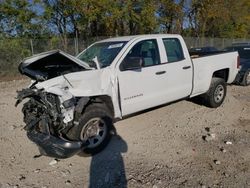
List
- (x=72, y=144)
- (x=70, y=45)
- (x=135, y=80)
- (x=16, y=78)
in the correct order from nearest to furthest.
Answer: (x=72, y=144) < (x=135, y=80) < (x=16, y=78) < (x=70, y=45)

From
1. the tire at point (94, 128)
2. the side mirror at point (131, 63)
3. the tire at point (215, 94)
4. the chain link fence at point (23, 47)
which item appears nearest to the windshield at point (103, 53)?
the side mirror at point (131, 63)

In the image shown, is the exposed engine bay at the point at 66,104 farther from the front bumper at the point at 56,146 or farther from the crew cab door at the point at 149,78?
the crew cab door at the point at 149,78

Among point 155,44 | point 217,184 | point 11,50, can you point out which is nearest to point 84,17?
point 11,50

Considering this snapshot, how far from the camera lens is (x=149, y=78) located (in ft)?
17.2

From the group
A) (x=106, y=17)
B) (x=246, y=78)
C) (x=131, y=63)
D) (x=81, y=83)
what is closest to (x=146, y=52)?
(x=131, y=63)

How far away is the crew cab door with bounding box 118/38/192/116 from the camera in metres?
4.92

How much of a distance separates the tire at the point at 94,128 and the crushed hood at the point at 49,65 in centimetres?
73

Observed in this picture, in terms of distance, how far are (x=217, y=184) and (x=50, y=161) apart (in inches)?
102

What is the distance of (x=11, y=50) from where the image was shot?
1426cm

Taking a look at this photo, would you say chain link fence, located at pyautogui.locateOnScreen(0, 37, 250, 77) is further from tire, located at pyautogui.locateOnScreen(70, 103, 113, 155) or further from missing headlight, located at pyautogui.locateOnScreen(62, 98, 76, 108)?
missing headlight, located at pyautogui.locateOnScreen(62, 98, 76, 108)

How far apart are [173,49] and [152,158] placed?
8.59 ft

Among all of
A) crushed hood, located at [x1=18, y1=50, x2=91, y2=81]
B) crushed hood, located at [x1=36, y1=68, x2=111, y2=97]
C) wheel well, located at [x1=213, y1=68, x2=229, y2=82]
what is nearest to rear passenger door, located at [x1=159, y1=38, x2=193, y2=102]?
crushed hood, located at [x1=36, y1=68, x2=111, y2=97]

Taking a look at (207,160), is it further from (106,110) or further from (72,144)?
(72,144)

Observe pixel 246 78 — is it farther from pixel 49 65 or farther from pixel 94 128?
pixel 49 65
